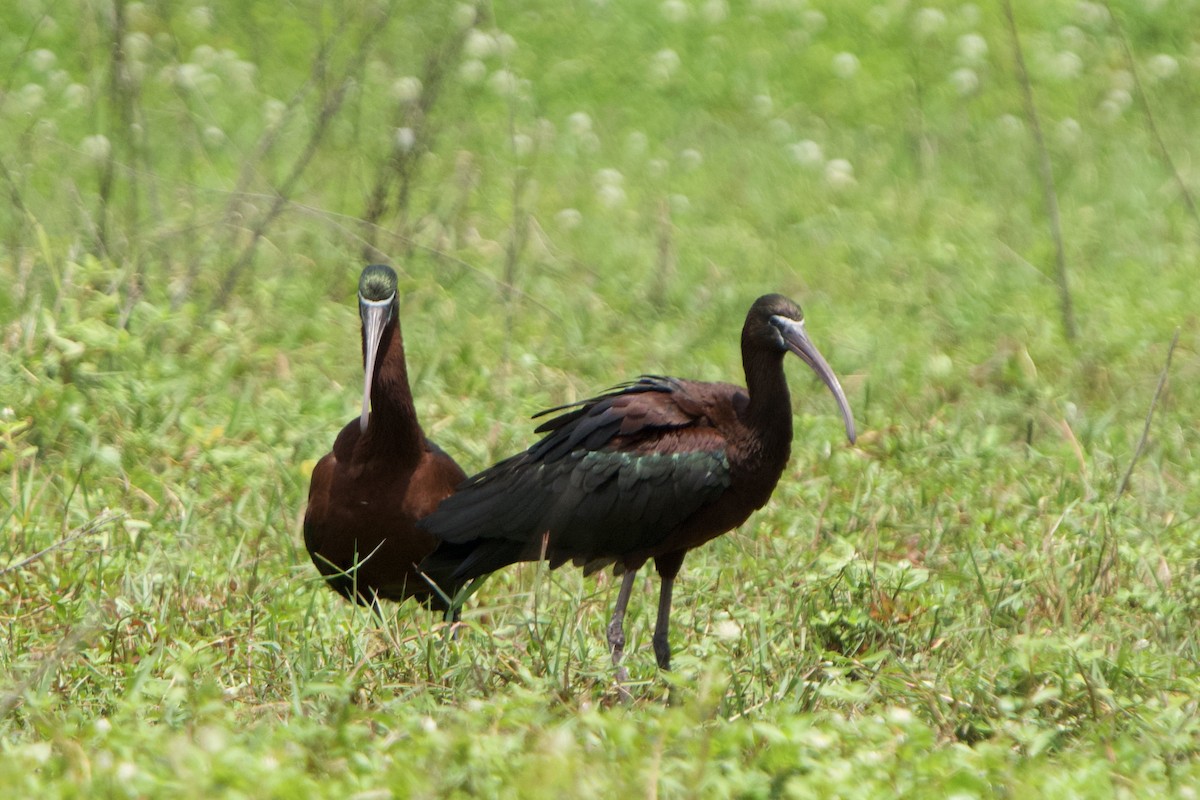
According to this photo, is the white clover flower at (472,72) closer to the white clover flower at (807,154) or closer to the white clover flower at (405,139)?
the white clover flower at (807,154)

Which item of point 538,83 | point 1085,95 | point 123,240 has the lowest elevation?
point 1085,95

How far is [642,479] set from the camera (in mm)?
4152

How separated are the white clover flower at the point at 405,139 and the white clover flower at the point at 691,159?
2.99 m

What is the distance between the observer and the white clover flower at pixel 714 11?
11.7 metres

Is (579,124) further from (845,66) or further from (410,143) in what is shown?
(410,143)

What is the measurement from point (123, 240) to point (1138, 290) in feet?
15.5

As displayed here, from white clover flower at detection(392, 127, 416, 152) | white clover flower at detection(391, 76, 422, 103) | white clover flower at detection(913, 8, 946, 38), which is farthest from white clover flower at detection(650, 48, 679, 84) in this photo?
white clover flower at detection(392, 127, 416, 152)

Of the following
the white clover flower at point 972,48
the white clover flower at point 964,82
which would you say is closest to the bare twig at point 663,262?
the white clover flower at point 964,82

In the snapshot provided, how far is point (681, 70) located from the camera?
11148 mm

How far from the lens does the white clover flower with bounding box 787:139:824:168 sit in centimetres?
996

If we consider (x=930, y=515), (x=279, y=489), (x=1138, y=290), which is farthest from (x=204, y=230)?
(x=1138, y=290)

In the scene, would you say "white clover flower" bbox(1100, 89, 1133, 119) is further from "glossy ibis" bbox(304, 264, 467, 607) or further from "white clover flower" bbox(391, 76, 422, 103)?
"glossy ibis" bbox(304, 264, 467, 607)

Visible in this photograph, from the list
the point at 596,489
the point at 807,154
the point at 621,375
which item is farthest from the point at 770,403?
the point at 807,154

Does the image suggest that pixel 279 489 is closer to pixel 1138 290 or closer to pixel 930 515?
pixel 930 515
